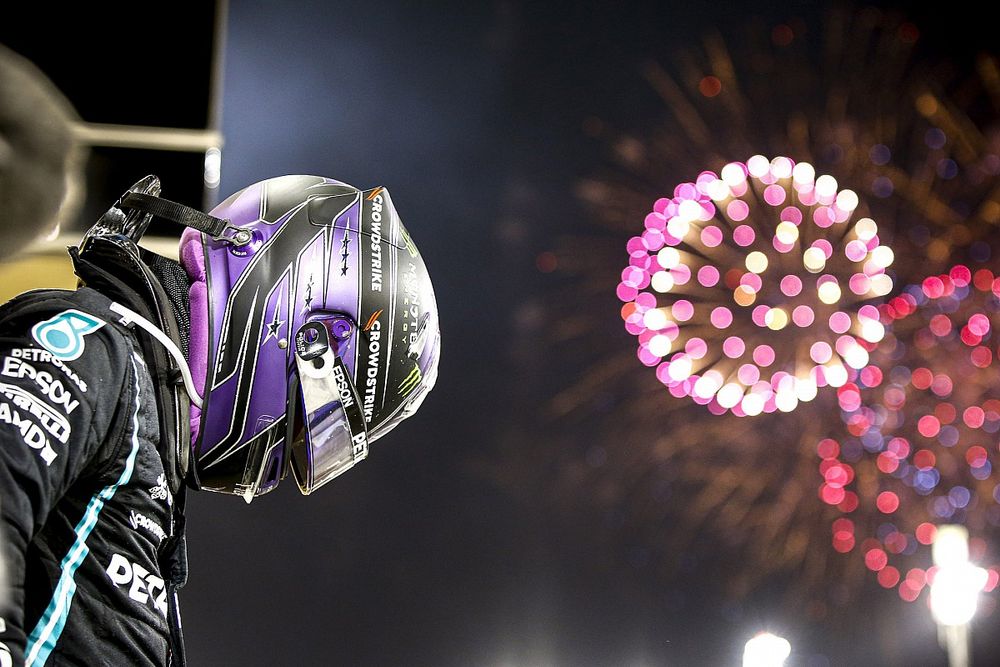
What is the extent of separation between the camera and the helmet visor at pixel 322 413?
1.25 meters

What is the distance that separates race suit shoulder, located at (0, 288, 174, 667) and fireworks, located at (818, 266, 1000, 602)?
6972mm

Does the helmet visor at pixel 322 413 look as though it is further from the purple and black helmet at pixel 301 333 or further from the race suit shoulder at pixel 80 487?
the race suit shoulder at pixel 80 487

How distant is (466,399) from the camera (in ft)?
19.6

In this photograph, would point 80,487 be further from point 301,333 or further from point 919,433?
point 919,433

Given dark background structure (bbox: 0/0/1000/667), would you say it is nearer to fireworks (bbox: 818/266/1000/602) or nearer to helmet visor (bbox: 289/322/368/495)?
fireworks (bbox: 818/266/1000/602)

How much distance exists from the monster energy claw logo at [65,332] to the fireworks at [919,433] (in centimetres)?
704

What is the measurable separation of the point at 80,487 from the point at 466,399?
16.8 ft

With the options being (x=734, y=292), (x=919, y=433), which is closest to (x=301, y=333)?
(x=734, y=292)

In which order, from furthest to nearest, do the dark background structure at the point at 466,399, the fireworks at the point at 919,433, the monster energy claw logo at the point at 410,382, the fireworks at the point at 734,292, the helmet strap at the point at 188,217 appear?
the fireworks at the point at 919,433 → the fireworks at the point at 734,292 → the dark background structure at the point at 466,399 → the monster energy claw logo at the point at 410,382 → the helmet strap at the point at 188,217

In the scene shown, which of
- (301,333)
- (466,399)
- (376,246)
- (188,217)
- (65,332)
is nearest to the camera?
(65,332)

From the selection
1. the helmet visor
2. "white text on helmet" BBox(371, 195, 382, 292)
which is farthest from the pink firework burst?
the helmet visor

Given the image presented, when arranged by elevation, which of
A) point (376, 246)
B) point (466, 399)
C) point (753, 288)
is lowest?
point (466, 399)

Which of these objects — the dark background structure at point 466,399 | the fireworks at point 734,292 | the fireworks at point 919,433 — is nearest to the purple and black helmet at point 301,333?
the dark background structure at point 466,399

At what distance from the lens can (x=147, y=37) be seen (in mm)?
3207
